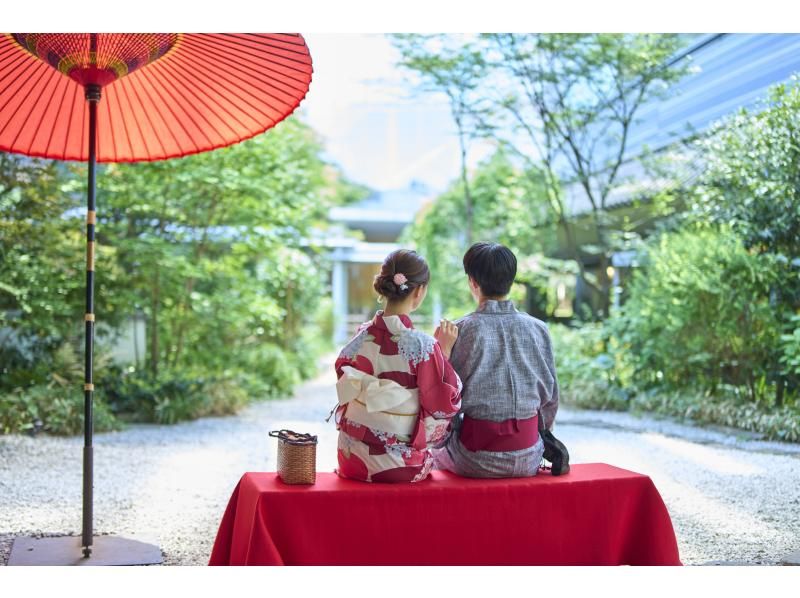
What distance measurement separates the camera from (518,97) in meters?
8.72

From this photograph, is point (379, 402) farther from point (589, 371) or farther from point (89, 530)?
point (589, 371)

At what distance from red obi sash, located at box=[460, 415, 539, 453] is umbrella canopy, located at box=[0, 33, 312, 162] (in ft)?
4.47

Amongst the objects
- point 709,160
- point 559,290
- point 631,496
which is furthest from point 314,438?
point 559,290

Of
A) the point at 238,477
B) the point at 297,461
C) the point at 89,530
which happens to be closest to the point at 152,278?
the point at 238,477

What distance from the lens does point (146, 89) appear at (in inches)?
131

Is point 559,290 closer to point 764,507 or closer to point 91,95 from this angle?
point 764,507

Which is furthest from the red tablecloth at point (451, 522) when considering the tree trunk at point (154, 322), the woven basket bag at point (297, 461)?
the tree trunk at point (154, 322)

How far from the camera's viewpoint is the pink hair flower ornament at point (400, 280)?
2502 millimetres

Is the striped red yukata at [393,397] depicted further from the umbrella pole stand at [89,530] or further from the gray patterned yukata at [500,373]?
the umbrella pole stand at [89,530]

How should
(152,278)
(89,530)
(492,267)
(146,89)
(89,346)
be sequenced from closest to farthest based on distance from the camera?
(492,267), (89,346), (89,530), (146,89), (152,278)

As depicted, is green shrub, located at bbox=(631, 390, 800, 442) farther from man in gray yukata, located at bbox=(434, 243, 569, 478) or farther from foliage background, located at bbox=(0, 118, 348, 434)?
foliage background, located at bbox=(0, 118, 348, 434)

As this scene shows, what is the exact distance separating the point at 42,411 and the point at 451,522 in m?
4.39

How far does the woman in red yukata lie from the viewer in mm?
2529

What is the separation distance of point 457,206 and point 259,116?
9.19 metres
